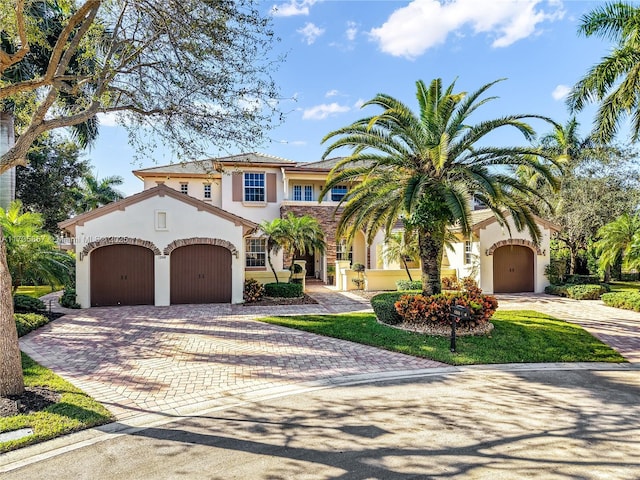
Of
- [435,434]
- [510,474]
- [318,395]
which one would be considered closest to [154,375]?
[318,395]

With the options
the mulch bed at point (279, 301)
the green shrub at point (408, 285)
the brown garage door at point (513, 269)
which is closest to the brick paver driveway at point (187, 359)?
the mulch bed at point (279, 301)

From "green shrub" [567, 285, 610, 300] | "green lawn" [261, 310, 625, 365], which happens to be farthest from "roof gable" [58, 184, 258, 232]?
"green shrub" [567, 285, 610, 300]

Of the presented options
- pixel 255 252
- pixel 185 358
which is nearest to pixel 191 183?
pixel 255 252

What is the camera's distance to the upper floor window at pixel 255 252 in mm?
22672

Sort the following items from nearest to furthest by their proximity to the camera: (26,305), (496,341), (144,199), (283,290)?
(496,341) → (26,305) → (144,199) → (283,290)

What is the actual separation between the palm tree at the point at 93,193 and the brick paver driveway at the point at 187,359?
68.9ft

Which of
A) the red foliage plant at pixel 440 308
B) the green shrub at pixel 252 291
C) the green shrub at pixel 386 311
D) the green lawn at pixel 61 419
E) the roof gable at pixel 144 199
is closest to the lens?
the green lawn at pixel 61 419

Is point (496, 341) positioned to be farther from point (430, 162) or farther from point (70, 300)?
point (70, 300)

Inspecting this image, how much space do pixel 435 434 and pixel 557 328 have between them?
861cm

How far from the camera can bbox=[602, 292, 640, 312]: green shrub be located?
1537cm

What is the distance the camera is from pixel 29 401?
6199mm

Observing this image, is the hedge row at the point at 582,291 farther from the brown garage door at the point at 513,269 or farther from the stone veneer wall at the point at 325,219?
the stone veneer wall at the point at 325,219

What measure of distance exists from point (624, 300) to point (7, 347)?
20.3 m

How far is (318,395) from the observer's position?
688cm
